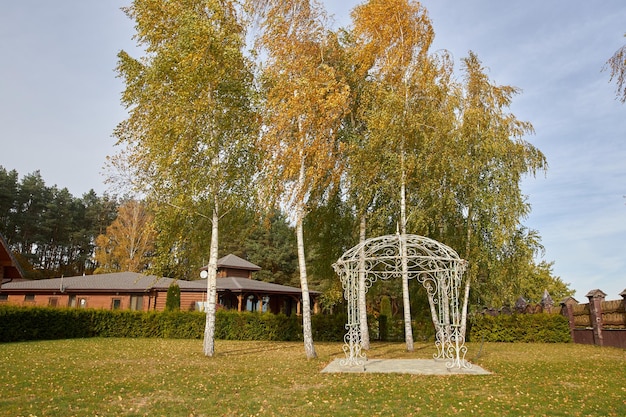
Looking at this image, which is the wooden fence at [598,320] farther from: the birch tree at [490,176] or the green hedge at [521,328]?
the birch tree at [490,176]

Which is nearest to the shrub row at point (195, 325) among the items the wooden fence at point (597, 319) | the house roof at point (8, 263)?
the house roof at point (8, 263)

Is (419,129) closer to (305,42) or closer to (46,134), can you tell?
(305,42)

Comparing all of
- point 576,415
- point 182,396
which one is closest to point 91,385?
point 182,396

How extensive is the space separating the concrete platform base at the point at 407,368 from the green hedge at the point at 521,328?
9.61m

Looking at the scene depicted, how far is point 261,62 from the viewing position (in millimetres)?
13805

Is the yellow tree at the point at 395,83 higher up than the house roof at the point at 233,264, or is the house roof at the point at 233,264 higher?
the yellow tree at the point at 395,83

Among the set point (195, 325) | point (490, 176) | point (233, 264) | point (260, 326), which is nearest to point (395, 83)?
point (490, 176)

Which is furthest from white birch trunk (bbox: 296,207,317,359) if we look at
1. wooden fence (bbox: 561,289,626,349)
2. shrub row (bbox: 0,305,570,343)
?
wooden fence (bbox: 561,289,626,349)

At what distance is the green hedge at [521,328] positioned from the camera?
19719mm

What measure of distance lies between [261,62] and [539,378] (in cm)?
1157

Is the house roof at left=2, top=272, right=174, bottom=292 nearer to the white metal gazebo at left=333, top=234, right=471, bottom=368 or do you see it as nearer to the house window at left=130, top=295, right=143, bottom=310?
the house window at left=130, top=295, right=143, bottom=310

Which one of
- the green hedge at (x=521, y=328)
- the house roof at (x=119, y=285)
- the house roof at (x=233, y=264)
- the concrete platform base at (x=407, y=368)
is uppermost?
the house roof at (x=233, y=264)

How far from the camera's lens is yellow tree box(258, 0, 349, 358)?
42.4 ft

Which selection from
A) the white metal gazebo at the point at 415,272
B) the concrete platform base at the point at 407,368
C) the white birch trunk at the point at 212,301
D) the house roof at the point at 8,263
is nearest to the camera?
the concrete platform base at the point at 407,368
